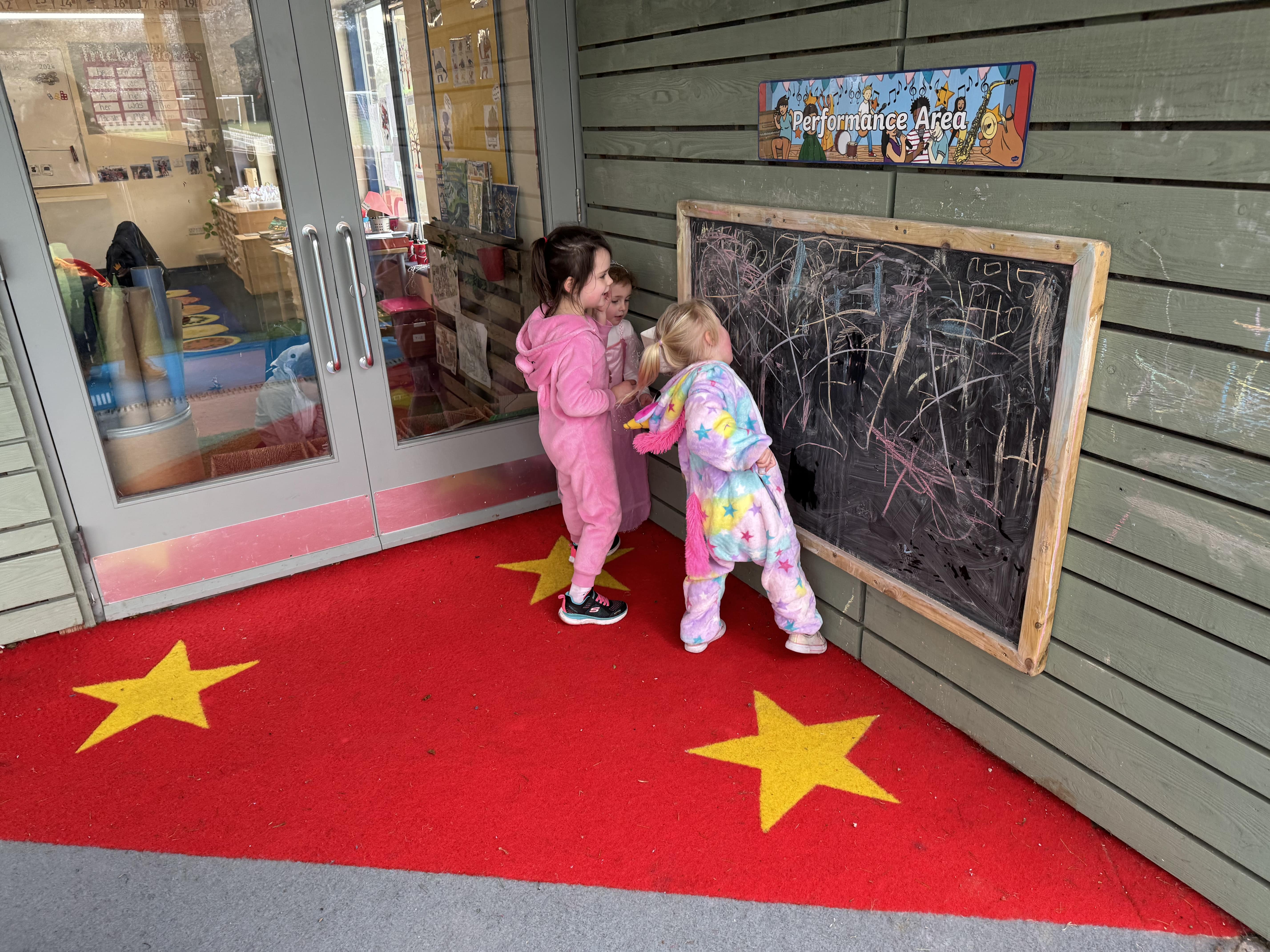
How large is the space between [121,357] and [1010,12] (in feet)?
9.29

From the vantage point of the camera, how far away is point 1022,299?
1.90m

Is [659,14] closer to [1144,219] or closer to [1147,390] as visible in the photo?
[1144,219]

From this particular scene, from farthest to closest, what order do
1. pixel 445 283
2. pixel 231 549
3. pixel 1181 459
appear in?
pixel 445 283 < pixel 231 549 < pixel 1181 459

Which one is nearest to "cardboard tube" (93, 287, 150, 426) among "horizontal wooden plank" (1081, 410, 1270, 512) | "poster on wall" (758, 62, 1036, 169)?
"poster on wall" (758, 62, 1036, 169)

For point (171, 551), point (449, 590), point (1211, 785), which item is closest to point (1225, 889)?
point (1211, 785)

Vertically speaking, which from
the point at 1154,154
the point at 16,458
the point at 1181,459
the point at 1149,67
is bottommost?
the point at 16,458

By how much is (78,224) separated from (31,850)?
1.85 m

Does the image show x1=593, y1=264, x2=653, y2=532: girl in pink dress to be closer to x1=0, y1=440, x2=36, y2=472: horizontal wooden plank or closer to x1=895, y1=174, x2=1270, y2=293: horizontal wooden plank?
x1=895, y1=174, x2=1270, y2=293: horizontal wooden plank

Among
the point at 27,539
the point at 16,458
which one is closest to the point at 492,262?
the point at 16,458

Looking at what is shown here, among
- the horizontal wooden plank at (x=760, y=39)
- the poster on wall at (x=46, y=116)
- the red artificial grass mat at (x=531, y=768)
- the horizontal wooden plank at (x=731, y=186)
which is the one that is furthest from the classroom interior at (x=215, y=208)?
the red artificial grass mat at (x=531, y=768)

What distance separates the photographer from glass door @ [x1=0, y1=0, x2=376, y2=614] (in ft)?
8.73

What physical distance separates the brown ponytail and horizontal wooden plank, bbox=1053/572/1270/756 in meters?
1.68

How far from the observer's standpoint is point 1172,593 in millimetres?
1807

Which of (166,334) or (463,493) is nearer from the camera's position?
(166,334)
